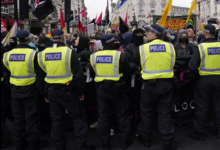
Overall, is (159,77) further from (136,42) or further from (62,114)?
(62,114)

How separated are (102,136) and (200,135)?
6.16ft

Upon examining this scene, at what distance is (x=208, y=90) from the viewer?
393cm

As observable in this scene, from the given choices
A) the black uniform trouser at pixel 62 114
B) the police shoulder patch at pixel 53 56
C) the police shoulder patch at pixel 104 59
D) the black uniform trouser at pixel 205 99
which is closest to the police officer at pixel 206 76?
the black uniform trouser at pixel 205 99

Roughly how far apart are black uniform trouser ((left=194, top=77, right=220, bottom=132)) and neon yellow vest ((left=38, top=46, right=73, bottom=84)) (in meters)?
2.40

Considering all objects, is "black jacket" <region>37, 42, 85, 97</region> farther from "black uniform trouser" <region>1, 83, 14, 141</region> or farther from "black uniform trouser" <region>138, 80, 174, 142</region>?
"black uniform trouser" <region>138, 80, 174, 142</region>

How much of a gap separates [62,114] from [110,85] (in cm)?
99

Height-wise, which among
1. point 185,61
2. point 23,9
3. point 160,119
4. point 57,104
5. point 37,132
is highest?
point 23,9

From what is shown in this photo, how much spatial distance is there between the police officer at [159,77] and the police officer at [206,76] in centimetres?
57

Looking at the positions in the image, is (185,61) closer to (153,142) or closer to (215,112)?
(215,112)

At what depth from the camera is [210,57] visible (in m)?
3.83

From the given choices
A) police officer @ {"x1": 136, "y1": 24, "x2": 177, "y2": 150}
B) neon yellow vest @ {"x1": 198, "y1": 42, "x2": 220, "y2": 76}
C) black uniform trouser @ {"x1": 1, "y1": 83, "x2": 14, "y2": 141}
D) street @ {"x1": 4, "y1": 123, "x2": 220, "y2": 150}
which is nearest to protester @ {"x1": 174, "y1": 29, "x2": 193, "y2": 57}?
neon yellow vest @ {"x1": 198, "y1": 42, "x2": 220, "y2": 76}

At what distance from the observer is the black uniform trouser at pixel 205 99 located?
3897 mm

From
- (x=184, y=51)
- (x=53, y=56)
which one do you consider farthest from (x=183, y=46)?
(x=53, y=56)

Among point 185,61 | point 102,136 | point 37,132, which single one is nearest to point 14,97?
point 37,132
